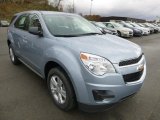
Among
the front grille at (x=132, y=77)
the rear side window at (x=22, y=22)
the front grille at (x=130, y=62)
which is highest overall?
the rear side window at (x=22, y=22)

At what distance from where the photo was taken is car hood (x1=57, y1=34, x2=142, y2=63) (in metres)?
3.21

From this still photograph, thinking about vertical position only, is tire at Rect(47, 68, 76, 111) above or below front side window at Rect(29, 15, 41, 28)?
below

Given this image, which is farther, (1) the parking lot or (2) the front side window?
(2) the front side window

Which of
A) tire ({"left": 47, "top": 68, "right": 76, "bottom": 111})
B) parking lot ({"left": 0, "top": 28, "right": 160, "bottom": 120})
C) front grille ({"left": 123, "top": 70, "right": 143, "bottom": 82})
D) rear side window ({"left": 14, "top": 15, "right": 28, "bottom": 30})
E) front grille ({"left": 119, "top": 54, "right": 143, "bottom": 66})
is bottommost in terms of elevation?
parking lot ({"left": 0, "top": 28, "right": 160, "bottom": 120})

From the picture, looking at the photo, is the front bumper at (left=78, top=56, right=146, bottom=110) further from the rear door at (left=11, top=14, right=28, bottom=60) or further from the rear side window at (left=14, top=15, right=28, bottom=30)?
the rear side window at (left=14, top=15, right=28, bottom=30)

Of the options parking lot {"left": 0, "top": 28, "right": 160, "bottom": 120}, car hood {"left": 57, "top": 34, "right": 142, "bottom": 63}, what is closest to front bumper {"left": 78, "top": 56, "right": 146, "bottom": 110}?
car hood {"left": 57, "top": 34, "right": 142, "bottom": 63}

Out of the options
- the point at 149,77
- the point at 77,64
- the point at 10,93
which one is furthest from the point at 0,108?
the point at 149,77

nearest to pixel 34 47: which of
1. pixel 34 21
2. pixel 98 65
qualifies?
pixel 34 21

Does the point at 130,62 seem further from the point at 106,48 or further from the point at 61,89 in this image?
the point at 61,89

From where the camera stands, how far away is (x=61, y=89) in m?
3.62

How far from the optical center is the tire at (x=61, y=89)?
3.34 meters

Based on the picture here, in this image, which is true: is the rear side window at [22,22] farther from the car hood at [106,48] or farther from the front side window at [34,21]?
the car hood at [106,48]

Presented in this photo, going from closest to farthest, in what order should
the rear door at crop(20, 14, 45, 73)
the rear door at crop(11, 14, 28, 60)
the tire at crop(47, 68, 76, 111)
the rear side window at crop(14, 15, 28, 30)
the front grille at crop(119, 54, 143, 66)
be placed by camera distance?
the front grille at crop(119, 54, 143, 66) → the tire at crop(47, 68, 76, 111) → the rear door at crop(20, 14, 45, 73) → the rear door at crop(11, 14, 28, 60) → the rear side window at crop(14, 15, 28, 30)

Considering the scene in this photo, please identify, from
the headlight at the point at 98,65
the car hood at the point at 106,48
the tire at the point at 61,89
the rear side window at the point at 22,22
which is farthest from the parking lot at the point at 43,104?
the rear side window at the point at 22,22
